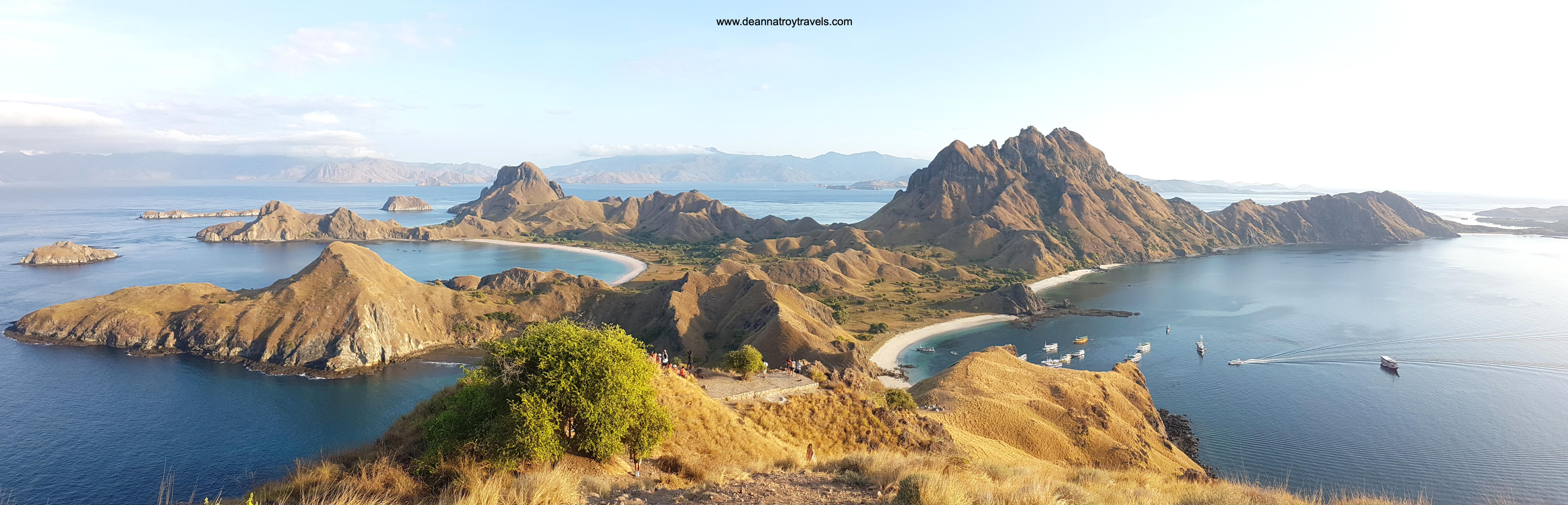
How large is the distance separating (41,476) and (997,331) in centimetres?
9578

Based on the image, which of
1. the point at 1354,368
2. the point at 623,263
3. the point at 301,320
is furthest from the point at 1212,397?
the point at 623,263

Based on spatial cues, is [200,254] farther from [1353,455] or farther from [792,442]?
[1353,455]

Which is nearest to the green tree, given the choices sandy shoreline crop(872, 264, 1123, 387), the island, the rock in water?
the island

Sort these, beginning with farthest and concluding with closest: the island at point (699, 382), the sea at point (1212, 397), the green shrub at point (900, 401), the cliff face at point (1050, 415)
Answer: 1. the sea at point (1212, 397)
2. the cliff face at point (1050, 415)
3. the green shrub at point (900, 401)
4. the island at point (699, 382)

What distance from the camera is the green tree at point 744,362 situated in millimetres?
41750

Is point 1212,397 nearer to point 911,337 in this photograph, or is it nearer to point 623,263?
point 911,337

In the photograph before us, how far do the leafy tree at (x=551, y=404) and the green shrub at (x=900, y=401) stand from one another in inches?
832

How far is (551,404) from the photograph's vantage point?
792 inches

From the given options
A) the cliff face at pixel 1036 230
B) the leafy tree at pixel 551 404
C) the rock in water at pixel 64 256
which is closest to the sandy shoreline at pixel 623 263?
the cliff face at pixel 1036 230

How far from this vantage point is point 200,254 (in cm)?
16425

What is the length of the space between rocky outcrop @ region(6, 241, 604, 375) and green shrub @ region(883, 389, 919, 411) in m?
57.3

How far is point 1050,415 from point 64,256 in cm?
20126

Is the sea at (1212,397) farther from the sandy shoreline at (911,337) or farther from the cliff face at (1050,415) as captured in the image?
the cliff face at (1050,415)

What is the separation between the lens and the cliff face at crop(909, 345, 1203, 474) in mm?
41656
